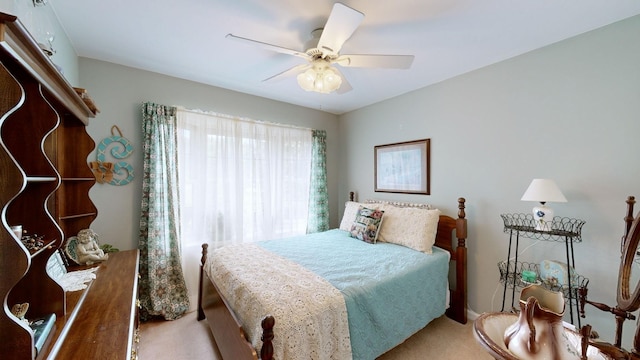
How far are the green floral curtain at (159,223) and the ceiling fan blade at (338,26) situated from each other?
195cm

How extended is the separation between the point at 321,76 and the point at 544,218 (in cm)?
202

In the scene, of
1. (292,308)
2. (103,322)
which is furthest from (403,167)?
(103,322)

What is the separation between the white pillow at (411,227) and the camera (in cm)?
254

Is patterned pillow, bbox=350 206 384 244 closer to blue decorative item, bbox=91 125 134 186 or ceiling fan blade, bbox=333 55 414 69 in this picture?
ceiling fan blade, bbox=333 55 414 69

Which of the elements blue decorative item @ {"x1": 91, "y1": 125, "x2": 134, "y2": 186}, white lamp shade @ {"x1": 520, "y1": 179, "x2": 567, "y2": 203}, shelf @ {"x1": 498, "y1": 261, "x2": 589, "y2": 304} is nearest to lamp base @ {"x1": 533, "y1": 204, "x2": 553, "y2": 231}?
white lamp shade @ {"x1": 520, "y1": 179, "x2": 567, "y2": 203}

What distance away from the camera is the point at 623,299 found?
0.74 metres

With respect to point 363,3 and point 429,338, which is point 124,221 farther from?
point 429,338

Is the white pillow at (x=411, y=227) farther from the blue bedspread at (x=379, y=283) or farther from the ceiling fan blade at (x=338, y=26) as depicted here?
the ceiling fan blade at (x=338, y=26)

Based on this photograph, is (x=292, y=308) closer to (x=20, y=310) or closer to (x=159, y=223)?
(x=20, y=310)

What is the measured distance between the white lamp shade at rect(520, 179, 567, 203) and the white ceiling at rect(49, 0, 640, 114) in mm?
1174

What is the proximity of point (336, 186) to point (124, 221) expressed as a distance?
2894 millimetres

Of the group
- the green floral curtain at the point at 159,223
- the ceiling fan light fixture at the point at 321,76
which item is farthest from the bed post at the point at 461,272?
the green floral curtain at the point at 159,223

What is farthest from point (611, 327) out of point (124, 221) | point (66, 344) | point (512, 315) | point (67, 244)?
point (124, 221)

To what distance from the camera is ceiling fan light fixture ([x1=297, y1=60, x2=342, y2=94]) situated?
1.83 metres
